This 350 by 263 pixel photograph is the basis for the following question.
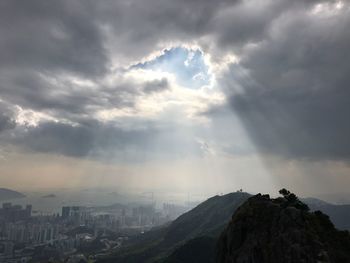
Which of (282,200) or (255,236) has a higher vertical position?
(282,200)

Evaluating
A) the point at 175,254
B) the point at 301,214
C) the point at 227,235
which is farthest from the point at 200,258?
the point at 301,214

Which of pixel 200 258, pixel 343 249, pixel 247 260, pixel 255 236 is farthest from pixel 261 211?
pixel 200 258

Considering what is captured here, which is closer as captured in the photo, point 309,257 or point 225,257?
point 309,257

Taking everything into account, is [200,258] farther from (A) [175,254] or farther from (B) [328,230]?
(B) [328,230]

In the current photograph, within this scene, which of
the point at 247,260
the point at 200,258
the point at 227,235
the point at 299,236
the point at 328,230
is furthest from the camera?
the point at 200,258

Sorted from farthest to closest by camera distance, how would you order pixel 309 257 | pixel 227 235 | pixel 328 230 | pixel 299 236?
pixel 227 235 < pixel 328 230 < pixel 299 236 < pixel 309 257

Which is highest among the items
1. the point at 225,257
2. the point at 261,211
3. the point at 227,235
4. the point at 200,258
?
the point at 261,211
